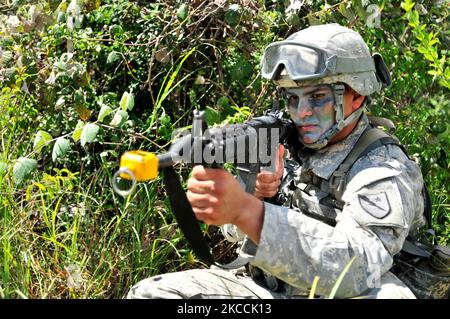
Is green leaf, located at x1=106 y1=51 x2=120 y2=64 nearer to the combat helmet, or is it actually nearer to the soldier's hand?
the combat helmet

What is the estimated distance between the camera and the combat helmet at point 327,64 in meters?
2.87

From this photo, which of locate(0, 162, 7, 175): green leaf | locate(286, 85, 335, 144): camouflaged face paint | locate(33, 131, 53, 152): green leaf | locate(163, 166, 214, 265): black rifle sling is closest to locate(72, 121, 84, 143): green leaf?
locate(33, 131, 53, 152): green leaf

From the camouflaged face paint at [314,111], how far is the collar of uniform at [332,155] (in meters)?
0.12

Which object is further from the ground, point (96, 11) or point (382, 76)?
point (96, 11)

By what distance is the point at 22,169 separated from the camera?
11.2 feet

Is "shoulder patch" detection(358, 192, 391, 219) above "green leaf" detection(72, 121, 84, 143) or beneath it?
beneath

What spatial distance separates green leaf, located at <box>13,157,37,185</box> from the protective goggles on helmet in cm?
126

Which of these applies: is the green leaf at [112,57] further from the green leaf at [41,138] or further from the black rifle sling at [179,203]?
the black rifle sling at [179,203]

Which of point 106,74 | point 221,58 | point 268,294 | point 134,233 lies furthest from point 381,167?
point 106,74

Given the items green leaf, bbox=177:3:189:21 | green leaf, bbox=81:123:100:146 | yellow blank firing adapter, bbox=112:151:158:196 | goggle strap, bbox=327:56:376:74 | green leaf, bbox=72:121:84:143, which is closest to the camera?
yellow blank firing adapter, bbox=112:151:158:196

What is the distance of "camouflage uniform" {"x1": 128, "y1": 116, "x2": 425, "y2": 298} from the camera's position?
2.48 meters

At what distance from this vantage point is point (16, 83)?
3.99 metres
